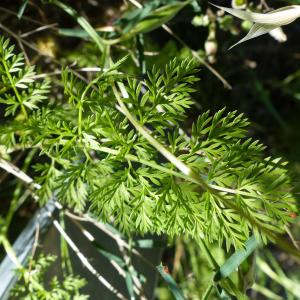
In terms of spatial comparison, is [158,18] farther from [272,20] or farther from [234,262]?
[234,262]

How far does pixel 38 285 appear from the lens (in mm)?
749

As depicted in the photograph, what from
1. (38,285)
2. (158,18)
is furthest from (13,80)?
(38,285)

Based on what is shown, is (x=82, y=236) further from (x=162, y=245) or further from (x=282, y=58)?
(x=282, y=58)

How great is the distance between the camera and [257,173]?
0.58m

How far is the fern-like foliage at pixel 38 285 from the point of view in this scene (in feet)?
2.47

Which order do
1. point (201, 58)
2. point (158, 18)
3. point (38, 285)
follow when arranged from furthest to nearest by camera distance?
point (201, 58) < point (38, 285) < point (158, 18)

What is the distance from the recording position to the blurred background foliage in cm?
95

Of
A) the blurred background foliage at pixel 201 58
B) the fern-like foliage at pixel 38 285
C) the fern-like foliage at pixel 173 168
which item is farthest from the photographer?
the blurred background foliage at pixel 201 58

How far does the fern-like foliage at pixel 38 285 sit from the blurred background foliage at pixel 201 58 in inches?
8.4

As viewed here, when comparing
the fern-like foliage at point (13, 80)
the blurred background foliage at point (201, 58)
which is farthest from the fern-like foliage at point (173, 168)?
the blurred background foliage at point (201, 58)

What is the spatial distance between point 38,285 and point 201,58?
0.57 metres

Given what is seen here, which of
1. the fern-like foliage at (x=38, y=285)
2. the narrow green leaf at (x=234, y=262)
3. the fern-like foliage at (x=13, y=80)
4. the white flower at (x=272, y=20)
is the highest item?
the fern-like foliage at (x=13, y=80)

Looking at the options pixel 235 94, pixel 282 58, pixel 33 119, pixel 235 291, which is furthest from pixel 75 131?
pixel 282 58

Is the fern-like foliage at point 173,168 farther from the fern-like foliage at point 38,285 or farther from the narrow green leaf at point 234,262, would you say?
the fern-like foliage at point 38,285
